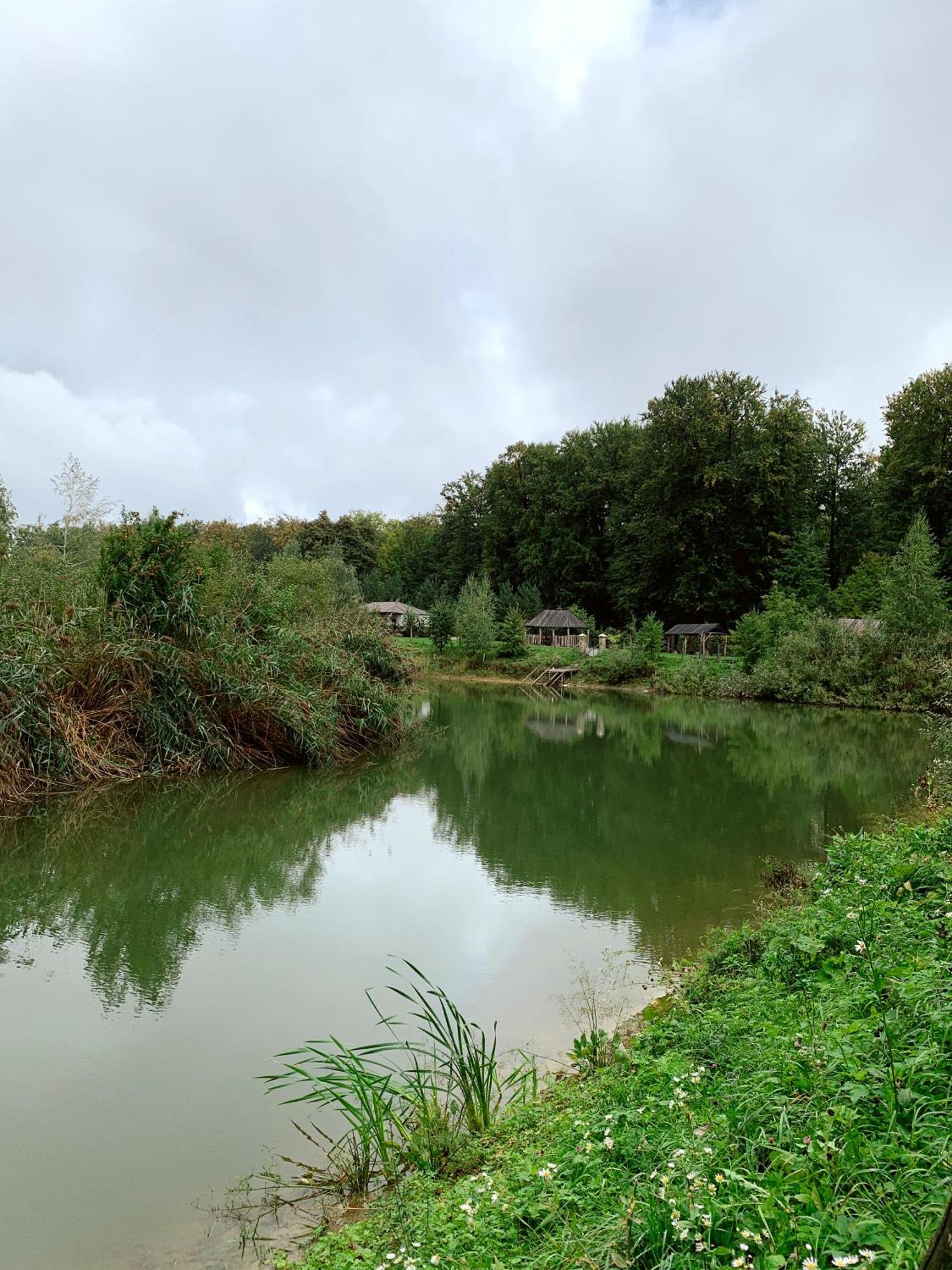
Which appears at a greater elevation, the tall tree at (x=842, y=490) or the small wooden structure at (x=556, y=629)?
the tall tree at (x=842, y=490)

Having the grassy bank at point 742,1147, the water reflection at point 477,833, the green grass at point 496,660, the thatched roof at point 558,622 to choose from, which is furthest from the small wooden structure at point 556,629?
the grassy bank at point 742,1147

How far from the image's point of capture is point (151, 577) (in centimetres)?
1298

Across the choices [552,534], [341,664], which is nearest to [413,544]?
[552,534]

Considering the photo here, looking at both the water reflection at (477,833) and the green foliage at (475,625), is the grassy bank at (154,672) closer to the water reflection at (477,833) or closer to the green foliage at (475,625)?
the water reflection at (477,833)

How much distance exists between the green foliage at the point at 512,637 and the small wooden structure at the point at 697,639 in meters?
8.36

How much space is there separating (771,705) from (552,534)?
1114 inches

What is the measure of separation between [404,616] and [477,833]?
148 ft

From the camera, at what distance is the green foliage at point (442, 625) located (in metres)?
45.4

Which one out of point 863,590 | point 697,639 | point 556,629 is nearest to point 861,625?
point 863,590

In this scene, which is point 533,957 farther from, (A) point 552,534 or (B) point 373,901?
(A) point 552,534

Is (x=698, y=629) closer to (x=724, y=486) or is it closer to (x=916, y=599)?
(x=724, y=486)

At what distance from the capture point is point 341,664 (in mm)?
16109

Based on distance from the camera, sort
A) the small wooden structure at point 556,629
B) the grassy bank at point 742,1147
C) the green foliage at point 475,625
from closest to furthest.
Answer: the grassy bank at point 742,1147
the green foliage at point 475,625
the small wooden structure at point 556,629

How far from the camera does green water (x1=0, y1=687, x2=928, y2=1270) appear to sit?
369cm
